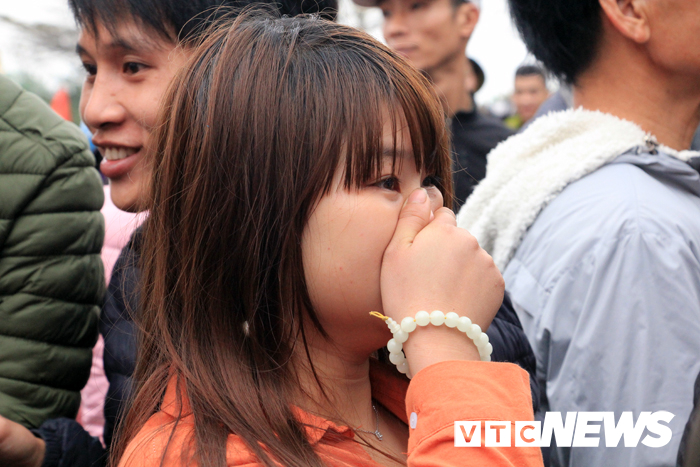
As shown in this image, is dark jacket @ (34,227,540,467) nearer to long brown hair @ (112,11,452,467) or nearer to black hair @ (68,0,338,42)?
long brown hair @ (112,11,452,467)

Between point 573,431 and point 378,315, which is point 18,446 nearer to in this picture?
point 378,315

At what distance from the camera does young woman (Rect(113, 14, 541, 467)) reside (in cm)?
130

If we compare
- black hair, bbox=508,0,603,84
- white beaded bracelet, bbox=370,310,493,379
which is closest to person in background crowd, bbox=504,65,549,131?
black hair, bbox=508,0,603,84

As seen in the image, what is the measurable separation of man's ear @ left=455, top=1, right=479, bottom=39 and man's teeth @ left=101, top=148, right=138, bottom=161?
8.53ft

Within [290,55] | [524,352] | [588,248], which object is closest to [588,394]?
[524,352]

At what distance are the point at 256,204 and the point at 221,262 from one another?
0.16 metres

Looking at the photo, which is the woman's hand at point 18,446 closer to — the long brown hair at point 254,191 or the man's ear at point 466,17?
the long brown hair at point 254,191

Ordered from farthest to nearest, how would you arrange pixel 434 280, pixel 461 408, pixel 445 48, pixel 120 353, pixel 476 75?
1. pixel 476 75
2. pixel 445 48
3. pixel 120 353
4. pixel 434 280
5. pixel 461 408

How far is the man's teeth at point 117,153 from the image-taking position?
2027mm

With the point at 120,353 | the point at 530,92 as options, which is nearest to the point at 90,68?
the point at 120,353

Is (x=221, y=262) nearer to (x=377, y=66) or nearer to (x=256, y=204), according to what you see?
(x=256, y=204)

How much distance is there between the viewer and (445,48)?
156 inches

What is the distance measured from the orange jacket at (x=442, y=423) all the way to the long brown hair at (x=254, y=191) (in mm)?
48

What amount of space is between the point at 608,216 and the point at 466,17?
105 inches
